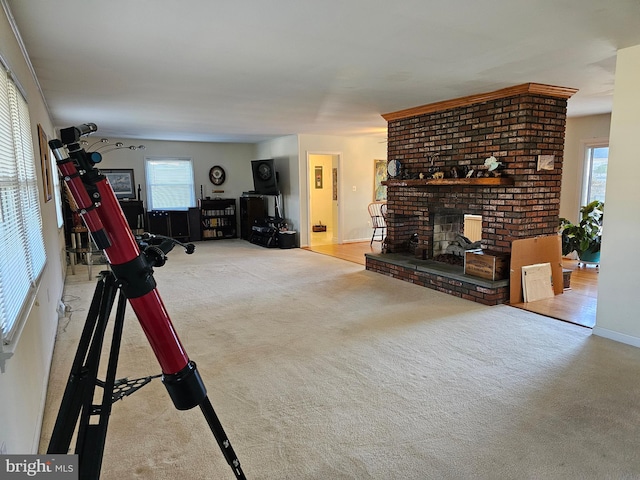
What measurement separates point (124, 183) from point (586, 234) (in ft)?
27.4

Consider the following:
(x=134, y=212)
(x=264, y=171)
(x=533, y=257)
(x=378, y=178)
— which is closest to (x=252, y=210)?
(x=264, y=171)

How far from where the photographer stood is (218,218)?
30.2 feet

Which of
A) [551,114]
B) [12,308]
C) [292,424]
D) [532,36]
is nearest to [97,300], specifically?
[12,308]

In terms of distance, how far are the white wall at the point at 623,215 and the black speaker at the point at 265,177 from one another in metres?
5.96

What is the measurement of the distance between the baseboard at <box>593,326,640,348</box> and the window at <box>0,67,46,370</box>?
3.92m

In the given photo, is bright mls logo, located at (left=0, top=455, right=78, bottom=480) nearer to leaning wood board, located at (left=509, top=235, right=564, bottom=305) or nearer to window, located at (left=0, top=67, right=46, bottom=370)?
window, located at (left=0, top=67, right=46, bottom=370)

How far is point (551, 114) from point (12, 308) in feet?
15.6

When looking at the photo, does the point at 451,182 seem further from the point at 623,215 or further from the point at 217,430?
the point at 217,430

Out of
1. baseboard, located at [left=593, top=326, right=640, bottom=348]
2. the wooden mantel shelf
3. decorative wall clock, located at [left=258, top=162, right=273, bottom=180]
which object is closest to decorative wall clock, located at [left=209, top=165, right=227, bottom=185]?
decorative wall clock, located at [left=258, top=162, right=273, bottom=180]

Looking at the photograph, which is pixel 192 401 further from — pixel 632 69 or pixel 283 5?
pixel 632 69

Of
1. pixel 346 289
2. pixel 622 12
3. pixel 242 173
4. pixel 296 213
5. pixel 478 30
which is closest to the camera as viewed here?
pixel 622 12

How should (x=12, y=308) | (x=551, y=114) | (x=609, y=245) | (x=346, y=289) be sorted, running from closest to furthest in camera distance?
(x=12, y=308)
(x=609, y=245)
(x=551, y=114)
(x=346, y=289)

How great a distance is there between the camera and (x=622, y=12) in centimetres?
232

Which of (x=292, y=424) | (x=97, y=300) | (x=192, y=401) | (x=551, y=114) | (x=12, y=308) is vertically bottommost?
(x=292, y=424)
